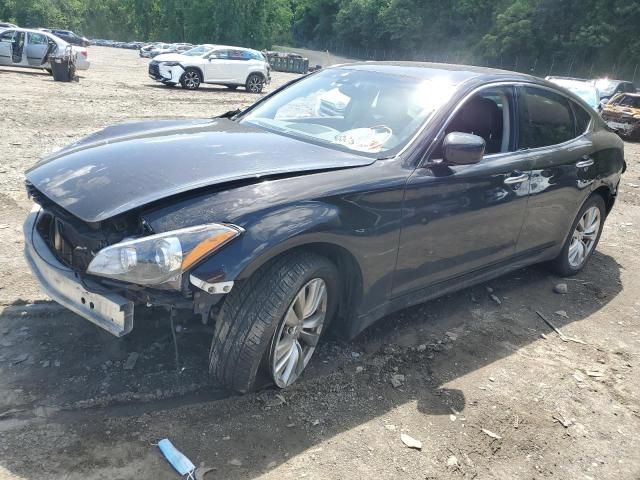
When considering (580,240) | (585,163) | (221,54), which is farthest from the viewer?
(221,54)

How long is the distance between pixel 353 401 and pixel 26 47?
70.0ft

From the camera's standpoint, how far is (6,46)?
20.0m

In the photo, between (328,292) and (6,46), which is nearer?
(328,292)

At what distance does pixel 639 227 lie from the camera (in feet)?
24.3

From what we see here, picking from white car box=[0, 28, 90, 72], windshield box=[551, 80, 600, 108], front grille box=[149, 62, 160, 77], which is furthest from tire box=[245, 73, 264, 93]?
windshield box=[551, 80, 600, 108]

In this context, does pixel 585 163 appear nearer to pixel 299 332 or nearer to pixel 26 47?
pixel 299 332

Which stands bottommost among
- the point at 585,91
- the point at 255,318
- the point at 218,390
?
the point at 218,390

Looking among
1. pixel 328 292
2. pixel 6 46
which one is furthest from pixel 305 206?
pixel 6 46

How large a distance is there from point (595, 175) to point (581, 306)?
3.77 feet

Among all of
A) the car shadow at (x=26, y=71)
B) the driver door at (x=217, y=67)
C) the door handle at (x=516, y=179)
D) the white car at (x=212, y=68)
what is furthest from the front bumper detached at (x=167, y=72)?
the door handle at (x=516, y=179)

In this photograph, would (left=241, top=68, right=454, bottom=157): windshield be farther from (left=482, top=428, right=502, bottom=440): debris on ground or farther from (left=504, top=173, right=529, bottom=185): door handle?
(left=482, top=428, right=502, bottom=440): debris on ground

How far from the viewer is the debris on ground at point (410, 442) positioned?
9.24ft

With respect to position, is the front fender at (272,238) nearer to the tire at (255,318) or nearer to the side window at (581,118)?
the tire at (255,318)

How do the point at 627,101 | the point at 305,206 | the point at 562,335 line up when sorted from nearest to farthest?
the point at 305,206
the point at 562,335
the point at 627,101
